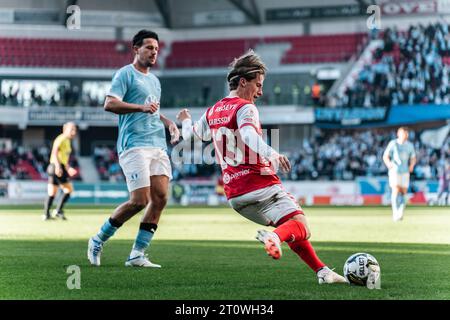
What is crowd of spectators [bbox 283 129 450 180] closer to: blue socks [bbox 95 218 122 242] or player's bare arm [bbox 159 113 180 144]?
player's bare arm [bbox 159 113 180 144]

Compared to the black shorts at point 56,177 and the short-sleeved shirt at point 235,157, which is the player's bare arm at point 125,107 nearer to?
the short-sleeved shirt at point 235,157

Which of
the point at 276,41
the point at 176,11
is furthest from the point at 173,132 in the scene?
the point at 176,11

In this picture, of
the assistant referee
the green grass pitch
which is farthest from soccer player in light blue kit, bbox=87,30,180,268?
the assistant referee

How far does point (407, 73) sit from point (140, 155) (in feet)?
111

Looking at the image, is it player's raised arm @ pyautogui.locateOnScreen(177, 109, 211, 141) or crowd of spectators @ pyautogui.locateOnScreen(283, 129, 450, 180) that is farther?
crowd of spectators @ pyautogui.locateOnScreen(283, 129, 450, 180)

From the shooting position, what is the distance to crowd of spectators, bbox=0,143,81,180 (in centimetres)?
4338

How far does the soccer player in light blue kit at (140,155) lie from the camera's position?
1007cm

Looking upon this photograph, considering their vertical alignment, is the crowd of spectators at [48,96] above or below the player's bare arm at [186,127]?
above

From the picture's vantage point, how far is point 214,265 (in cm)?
1034

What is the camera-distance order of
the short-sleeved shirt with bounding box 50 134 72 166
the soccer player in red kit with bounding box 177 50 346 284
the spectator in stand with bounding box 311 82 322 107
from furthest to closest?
the spectator in stand with bounding box 311 82 322 107 < the short-sleeved shirt with bounding box 50 134 72 166 < the soccer player in red kit with bounding box 177 50 346 284

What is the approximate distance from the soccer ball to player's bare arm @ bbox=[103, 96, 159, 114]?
2.63 m

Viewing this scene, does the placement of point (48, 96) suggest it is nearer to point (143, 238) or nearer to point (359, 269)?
point (143, 238)

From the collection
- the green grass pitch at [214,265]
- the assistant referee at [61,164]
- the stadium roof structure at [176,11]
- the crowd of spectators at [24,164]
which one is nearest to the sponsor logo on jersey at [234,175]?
the green grass pitch at [214,265]

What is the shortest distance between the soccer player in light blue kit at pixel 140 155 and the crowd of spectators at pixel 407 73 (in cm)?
3227
